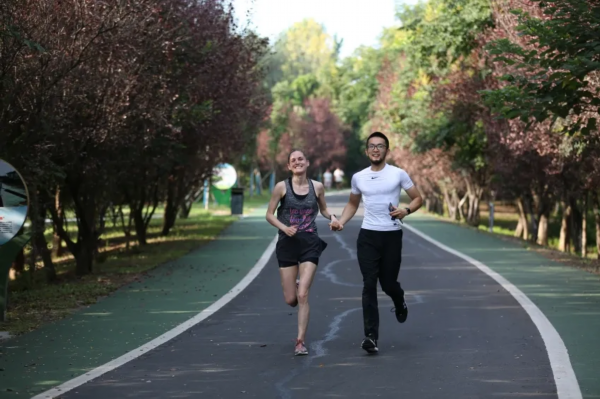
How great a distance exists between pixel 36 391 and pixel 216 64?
1496 centimetres

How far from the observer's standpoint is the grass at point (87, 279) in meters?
13.2

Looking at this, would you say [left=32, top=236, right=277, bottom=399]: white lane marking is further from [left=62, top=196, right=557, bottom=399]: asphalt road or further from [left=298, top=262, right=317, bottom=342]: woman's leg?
[left=298, top=262, right=317, bottom=342]: woman's leg

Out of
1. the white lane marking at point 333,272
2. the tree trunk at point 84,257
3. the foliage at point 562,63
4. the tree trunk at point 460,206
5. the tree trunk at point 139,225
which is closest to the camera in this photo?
the foliage at point 562,63

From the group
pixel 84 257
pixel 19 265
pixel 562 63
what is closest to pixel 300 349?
pixel 562 63

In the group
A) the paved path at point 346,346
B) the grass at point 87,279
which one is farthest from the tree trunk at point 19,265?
the paved path at point 346,346

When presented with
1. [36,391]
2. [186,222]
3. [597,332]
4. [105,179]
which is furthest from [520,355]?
[186,222]

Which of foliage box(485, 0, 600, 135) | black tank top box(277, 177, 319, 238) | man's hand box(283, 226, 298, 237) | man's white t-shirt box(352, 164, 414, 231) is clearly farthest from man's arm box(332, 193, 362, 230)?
foliage box(485, 0, 600, 135)

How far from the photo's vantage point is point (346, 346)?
33.8ft

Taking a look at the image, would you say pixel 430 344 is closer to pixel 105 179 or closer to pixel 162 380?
pixel 162 380

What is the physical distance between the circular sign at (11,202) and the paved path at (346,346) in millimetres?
1157

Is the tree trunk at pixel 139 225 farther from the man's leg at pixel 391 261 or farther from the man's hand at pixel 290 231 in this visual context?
the man's hand at pixel 290 231

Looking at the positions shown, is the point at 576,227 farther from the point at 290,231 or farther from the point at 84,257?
the point at 290,231

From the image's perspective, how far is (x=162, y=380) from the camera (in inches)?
339

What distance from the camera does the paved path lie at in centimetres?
825
